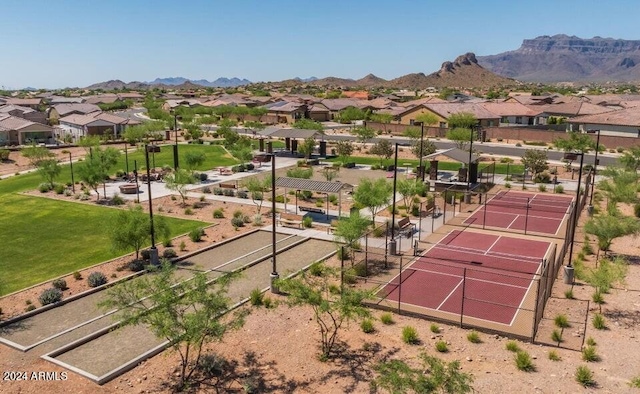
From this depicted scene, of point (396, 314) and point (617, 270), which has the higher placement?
point (617, 270)

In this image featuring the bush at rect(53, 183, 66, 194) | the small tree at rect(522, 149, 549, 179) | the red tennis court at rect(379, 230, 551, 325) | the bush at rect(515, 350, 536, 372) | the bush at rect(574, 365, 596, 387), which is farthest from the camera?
the small tree at rect(522, 149, 549, 179)

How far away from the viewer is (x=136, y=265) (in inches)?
1086

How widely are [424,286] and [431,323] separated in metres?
3.95

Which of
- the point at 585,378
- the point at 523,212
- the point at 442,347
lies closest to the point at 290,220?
the point at 523,212

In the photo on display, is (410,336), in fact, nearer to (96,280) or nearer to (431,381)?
(431,381)

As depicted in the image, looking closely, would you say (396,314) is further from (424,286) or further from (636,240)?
(636,240)

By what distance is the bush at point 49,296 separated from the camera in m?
23.0

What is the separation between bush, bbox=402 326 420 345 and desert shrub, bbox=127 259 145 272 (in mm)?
14685

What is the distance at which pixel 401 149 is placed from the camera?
2977 inches

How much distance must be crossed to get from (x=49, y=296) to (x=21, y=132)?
6598 centimetres

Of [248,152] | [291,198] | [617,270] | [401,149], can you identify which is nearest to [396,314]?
[617,270]

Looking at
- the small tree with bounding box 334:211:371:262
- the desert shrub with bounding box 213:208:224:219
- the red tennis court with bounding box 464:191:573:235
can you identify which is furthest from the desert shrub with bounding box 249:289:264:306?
the red tennis court with bounding box 464:191:573:235

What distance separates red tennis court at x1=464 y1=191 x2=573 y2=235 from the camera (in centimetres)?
3600

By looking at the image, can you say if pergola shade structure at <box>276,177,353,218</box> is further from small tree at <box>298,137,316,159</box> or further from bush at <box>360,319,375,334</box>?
small tree at <box>298,137,316,159</box>
